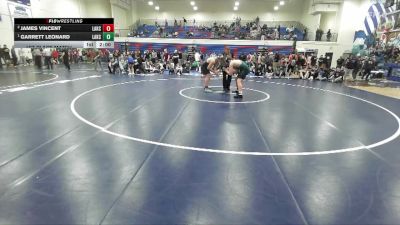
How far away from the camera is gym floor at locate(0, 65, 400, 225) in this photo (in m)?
2.99

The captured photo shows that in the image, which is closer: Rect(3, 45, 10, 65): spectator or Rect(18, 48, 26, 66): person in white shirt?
Rect(3, 45, 10, 65): spectator

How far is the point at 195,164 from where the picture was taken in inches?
164

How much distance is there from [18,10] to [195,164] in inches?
930

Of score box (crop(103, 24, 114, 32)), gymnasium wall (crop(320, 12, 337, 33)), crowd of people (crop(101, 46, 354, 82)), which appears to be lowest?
crowd of people (crop(101, 46, 354, 82))

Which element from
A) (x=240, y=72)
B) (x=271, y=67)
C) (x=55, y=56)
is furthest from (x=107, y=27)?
(x=55, y=56)

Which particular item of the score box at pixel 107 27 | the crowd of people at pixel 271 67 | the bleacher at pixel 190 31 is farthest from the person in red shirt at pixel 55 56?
the score box at pixel 107 27

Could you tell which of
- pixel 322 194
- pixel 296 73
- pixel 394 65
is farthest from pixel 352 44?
pixel 322 194

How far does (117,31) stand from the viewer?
3008 cm

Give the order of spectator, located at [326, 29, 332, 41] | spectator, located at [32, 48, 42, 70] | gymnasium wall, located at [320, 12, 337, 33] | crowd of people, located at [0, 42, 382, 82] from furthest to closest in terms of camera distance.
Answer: gymnasium wall, located at [320, 12, 337, 33], spectator, located at [326, 29, 332, 41], spectator, located at [32, 48, 42, 70], crowd of people, located at [0, 42, 382, 82]

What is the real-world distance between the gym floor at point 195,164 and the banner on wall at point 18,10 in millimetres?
16560

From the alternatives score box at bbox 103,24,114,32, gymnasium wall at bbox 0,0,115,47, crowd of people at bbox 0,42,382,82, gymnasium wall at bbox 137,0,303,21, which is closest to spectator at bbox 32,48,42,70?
crowd of people at bbox 0,42,382,82

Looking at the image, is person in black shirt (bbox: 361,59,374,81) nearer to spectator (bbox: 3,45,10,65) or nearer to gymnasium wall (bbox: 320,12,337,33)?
gymnasium wall (bbox: 320,12,337,33)

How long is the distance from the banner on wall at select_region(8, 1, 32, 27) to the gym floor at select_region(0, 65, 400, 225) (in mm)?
16560

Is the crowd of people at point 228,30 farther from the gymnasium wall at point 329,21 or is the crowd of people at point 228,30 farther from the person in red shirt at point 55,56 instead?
the person in red shirt at point 55,56
